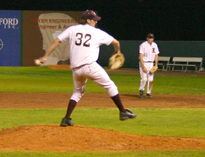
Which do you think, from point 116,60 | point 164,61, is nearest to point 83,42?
point 116,60

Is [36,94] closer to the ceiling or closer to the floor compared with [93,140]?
closer to the floor

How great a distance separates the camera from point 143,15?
35.2 m

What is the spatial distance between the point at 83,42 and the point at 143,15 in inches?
1113

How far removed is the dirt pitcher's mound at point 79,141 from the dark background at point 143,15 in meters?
25.6

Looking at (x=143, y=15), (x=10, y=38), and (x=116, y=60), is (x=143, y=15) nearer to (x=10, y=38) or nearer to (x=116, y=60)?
(x=10, y=38)

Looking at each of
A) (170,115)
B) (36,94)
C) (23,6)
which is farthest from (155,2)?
(170,115)

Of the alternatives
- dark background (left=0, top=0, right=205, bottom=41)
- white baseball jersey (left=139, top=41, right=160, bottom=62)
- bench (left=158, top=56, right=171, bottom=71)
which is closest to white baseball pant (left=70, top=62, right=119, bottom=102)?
white baseball jersey (left=139, top=41, right=160, bottom=62)

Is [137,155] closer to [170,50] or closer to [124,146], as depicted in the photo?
[124,146]

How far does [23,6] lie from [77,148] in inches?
1357

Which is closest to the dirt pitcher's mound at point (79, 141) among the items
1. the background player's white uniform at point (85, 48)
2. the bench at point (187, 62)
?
the background player's white uniform at point (85, 48)

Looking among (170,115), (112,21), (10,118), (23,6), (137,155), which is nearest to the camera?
(137,155)

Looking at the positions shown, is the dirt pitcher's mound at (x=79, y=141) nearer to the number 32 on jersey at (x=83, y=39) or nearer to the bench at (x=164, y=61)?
the number 32 on jersey at (x=83, y=39)

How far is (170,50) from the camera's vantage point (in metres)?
31.6

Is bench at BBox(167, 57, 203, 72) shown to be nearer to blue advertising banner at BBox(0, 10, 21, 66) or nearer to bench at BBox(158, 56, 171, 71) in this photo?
bench at BBox(158, 56, 171, 71)
